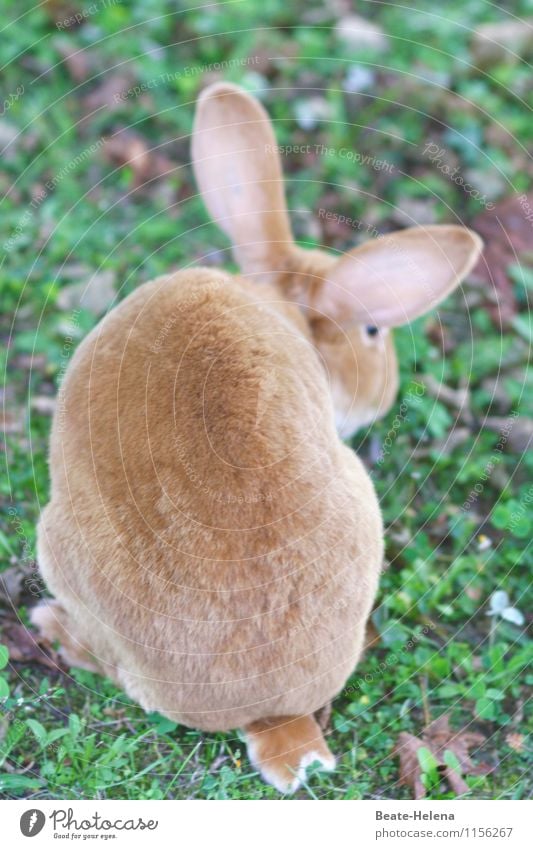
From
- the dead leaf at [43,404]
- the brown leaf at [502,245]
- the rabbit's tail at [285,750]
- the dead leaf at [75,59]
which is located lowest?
the rabbit's tail at [285,750]

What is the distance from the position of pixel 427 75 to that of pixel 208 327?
1725 millimetres

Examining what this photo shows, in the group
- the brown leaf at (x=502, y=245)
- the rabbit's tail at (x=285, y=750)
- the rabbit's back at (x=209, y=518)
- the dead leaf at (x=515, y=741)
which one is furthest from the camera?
the brown leaf at (x=502, y=245)

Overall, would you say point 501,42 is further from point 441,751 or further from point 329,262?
point 441,751

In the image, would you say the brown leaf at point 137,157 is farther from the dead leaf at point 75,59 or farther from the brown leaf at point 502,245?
the brown leaf at point 502,245

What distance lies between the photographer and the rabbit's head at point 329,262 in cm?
189

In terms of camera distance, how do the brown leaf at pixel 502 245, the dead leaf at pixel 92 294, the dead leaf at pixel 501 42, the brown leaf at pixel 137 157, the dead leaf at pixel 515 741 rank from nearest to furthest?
the dead leaf at pixel 515 741 < the dead leaf at pixel 92 294 < the brown leaf at pixel 502 245 < the brown leaf at pixel 137 157 < the dead leaf at pixel 501 42

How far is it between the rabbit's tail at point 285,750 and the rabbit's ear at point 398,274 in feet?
2.82

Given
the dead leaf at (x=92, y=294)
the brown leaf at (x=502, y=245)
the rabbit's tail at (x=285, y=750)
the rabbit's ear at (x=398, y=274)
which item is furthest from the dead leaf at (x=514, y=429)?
the dead leaf at (x=92, y=294)

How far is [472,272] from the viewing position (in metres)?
2.60

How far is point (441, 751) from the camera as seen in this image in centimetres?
182

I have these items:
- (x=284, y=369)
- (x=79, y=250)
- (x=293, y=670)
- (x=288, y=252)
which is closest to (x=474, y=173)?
(x=288, y=252)

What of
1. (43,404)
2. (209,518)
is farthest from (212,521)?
(43,404)
